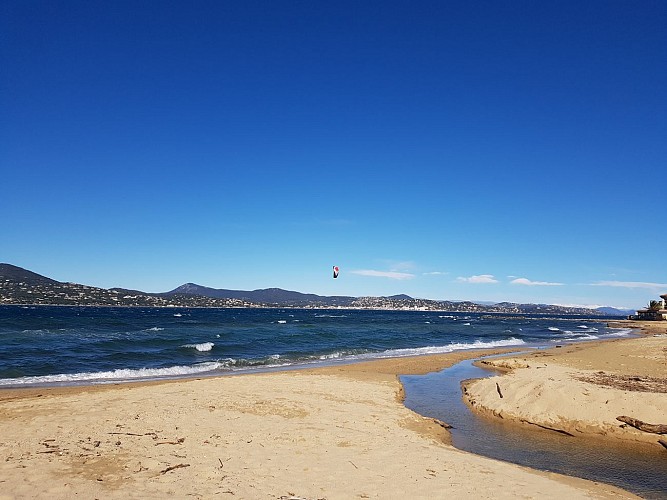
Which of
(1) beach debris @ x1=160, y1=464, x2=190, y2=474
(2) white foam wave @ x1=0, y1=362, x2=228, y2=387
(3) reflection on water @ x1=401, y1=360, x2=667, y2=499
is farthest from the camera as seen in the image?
(2) white foam wave @ x1=0, y1=362, x2=228, y2=387

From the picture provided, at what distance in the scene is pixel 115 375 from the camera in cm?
2175

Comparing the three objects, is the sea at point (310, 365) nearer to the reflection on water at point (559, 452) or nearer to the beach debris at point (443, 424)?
the reflection on water at point (559, 452)

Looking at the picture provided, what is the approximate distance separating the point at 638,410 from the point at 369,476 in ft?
29.1

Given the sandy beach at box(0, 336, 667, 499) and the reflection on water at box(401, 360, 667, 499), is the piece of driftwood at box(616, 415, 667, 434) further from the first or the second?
the reflection on water at box(401, 360, 667, 499)

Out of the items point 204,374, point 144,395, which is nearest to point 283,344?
point 204,374

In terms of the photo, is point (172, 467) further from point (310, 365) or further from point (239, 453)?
point (310, 365)

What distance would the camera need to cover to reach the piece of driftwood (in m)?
10.8

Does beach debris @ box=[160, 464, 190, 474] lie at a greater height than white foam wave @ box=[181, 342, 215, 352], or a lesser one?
greater

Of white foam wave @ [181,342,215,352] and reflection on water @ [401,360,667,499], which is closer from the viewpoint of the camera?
reflection on water @ [401,360,667,499]

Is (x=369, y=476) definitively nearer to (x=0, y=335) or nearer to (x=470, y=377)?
(x=470, y=377)

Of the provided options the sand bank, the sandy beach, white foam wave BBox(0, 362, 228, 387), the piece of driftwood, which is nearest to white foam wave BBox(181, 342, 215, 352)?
white foam wave BBox(0, 362, 228, 387)

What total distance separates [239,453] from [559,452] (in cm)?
770

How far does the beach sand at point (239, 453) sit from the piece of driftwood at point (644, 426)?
3.09 meters

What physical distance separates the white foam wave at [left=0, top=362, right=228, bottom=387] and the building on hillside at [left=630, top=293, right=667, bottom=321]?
10211 cm
